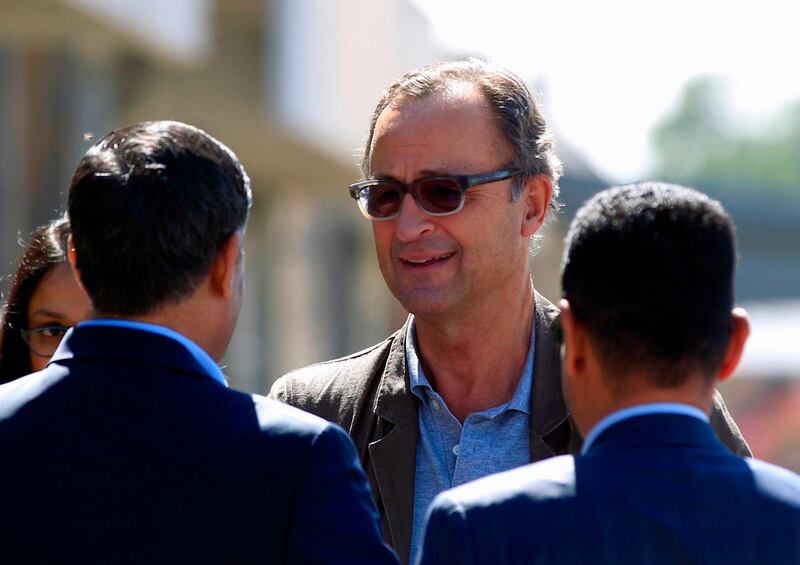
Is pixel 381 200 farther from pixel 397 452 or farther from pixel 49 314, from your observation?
pixel 49 314

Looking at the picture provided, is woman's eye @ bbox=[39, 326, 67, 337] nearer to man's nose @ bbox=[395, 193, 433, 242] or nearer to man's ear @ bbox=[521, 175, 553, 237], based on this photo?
man's nose @ bbox=[395, 193, 433, 242]

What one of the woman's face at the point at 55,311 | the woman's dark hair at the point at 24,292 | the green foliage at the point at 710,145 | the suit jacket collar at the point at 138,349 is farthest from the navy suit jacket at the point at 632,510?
the green foliage at the point at 710,145

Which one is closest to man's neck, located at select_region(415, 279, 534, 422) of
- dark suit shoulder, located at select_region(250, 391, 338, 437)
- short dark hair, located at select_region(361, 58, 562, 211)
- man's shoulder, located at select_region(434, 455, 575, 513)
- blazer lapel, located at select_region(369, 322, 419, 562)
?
blazer lapel, located at select_region(369, 322, 419, 562)

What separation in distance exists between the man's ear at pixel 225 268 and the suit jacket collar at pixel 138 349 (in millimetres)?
133

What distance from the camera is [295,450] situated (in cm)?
247

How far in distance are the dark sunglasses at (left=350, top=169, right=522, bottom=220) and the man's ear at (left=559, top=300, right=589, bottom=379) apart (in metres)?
1.21

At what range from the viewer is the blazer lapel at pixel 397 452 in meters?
3.40

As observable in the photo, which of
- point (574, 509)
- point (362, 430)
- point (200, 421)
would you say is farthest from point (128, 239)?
point (362, 430)

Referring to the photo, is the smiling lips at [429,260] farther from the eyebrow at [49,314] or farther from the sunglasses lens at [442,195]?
the eyebrow at [49,314]

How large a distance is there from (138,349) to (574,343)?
76 centimetres

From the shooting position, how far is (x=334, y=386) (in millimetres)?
3723

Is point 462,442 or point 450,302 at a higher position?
point 450,302

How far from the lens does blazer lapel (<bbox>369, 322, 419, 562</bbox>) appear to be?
3.40 metres

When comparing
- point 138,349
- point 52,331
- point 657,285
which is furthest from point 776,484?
point 52,331
